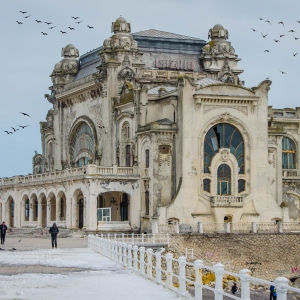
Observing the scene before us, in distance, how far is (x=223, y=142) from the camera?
6575cm

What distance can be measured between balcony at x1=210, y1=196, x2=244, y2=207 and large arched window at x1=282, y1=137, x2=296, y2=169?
1377 cm

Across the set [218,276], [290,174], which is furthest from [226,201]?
[218,276]

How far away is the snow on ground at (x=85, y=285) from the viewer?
2327 centimetres

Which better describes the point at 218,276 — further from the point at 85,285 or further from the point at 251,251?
the point at 251,251

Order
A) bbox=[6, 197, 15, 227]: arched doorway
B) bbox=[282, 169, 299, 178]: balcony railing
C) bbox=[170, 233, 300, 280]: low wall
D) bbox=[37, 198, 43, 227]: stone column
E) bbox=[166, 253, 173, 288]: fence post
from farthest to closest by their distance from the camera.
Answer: bbox=[6, 197, 15, 227]: arched doorway < bbox=[37, 198, 43, 227]: stone column < bbox=[282, 169, 299, 178]: balcony railing < bbox=[170, 233, 300, 280]: low wall < bbox=[166, 253, 173, 288]: fence post

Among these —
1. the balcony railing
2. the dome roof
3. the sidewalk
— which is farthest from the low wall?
the dome roof

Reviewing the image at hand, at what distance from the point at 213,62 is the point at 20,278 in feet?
172

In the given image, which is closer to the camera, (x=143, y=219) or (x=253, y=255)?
(x=253, y=255)

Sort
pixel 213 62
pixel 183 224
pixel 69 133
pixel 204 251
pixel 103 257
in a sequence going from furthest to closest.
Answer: pixel 69 133 < pixel 213 62 < pixel 183 224 < pixel 204 251 < pixel 103 257

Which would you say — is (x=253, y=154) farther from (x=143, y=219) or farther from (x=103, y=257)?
(x=103, y=257)

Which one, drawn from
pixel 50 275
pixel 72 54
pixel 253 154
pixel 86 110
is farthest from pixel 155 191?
pixel 50 275

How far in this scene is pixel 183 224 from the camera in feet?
206

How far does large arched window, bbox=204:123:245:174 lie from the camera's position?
214ft

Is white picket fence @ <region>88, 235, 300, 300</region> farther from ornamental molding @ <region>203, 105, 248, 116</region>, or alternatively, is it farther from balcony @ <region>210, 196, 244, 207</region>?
ornamental molding @ <region>203, 105, 248, 116</region>
